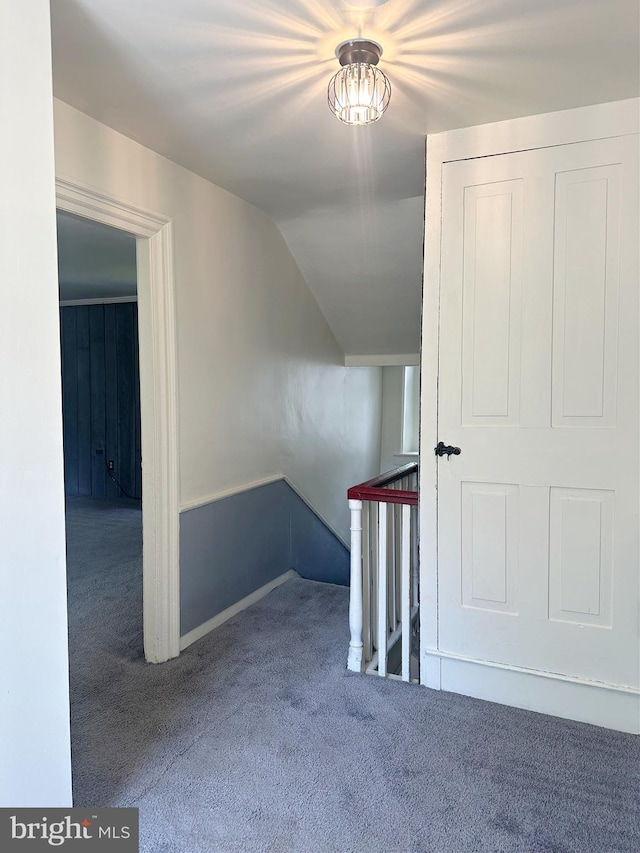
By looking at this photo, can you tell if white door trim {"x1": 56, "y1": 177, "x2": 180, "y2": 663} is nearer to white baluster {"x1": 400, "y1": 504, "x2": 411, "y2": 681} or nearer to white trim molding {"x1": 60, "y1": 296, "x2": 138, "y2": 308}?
white baluster {"x1": 400, "y1": 504, "x2": 411, "y2": 681}

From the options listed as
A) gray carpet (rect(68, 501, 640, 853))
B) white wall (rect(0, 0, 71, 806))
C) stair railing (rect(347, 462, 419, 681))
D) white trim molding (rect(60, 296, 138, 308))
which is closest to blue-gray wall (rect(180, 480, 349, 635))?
gray carpet (rect(68, 501, 640, 853))

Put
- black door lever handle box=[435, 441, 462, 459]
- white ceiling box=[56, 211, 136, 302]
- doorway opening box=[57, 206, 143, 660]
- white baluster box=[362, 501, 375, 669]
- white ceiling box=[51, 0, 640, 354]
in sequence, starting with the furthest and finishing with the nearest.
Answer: doorway opening box=[57, 206, 143, 660], white ceiling box=[56, 211, 136, 302], white baluster box=[362, 501, 375, 669], black door lever handle box=[435, 441, 462, 459], white ceiling box=[51, 0, 640, 354]

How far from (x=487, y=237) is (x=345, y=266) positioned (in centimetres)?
156

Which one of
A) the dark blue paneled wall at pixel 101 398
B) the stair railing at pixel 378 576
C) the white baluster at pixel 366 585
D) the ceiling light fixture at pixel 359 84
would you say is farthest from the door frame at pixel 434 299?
the dark blue paneled wall at pixel 101 398

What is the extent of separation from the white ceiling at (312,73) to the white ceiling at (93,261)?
1001mm

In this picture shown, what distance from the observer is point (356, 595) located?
251cm

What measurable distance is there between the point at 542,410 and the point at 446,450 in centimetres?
41

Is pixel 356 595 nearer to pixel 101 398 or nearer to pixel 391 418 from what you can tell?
pixel 391 418

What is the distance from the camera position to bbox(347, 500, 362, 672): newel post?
2479 mm


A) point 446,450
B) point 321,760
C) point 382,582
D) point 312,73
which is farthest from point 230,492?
point 312,73

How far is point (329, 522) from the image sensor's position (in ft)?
15.3

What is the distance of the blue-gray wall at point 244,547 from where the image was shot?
2773 mm

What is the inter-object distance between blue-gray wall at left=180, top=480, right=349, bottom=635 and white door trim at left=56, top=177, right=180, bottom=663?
0.34 ft

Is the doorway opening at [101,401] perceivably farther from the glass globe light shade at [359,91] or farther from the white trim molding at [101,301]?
the glass globe light shade at [359,91]
